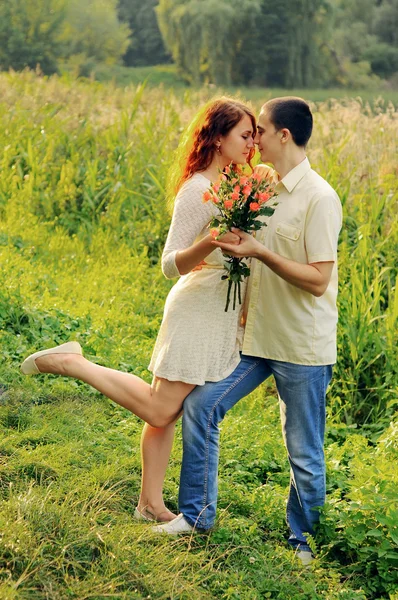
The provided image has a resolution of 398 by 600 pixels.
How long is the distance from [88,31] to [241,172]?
54.1m

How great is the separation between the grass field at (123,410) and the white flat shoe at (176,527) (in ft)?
0.31

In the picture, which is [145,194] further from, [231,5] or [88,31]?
[88,31]

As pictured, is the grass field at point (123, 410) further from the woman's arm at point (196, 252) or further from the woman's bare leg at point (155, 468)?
the woman's arm at point (196, 252)

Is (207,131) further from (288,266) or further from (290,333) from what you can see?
(290,333)

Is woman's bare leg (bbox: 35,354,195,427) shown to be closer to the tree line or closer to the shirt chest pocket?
the shirt chest pocket

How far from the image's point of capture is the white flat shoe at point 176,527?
375 centimetres

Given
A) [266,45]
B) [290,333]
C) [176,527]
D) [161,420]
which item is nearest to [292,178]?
[290,333]

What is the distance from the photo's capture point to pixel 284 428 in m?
3.82

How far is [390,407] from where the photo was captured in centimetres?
562

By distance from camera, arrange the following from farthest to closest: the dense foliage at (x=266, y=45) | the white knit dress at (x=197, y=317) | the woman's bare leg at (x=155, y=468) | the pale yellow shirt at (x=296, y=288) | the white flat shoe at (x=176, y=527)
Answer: the dense foliage at (x=266, y=45), the woman's bare leg at (x=155, y=468), the white flat shoe at (x=176, y=527), the white knit dress at (x=197, y=317), the pale yellow shirt at (x=296, y=288)

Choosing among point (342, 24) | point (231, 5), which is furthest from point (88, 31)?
point (342, 24)

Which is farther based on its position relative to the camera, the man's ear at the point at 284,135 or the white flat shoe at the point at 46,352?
the white flat shoe at the point at 46,352

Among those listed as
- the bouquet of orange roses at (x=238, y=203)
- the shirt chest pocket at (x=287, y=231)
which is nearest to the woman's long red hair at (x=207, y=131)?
the bouquet of orange roses at (x=238, y=203)

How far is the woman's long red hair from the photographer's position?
3.70 m
